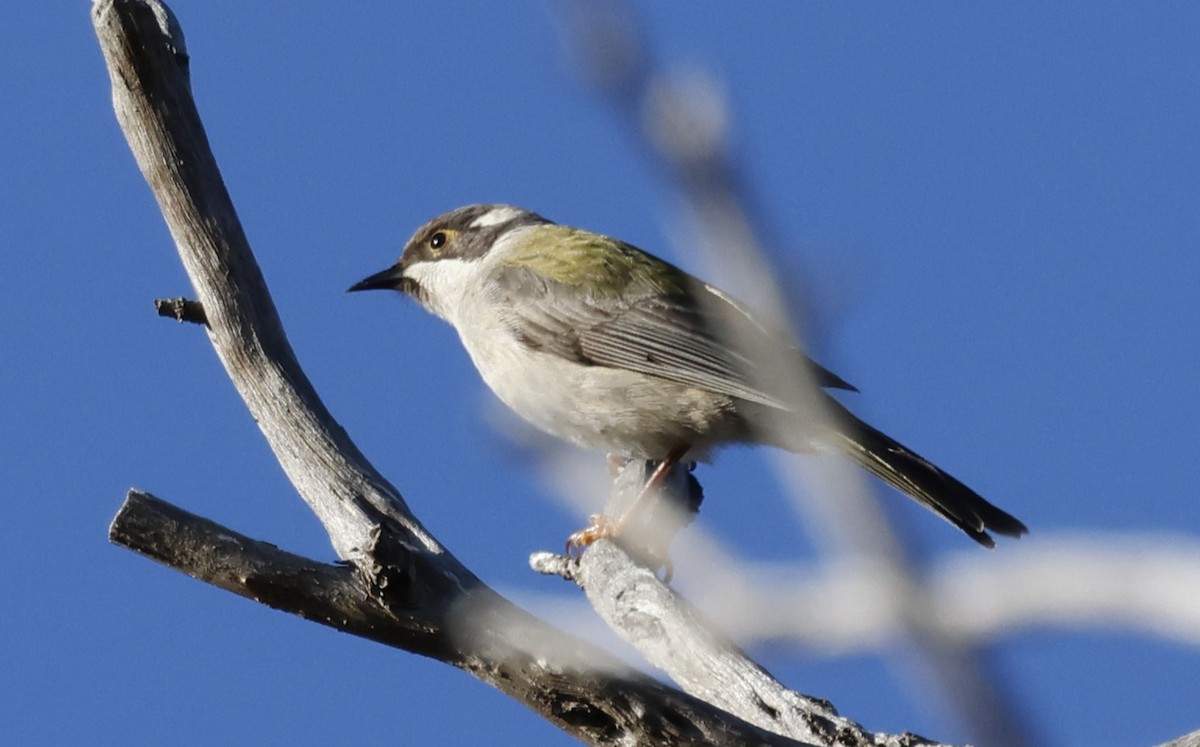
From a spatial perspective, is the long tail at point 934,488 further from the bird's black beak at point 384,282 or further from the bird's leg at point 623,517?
the bird's black beak at point 384,282

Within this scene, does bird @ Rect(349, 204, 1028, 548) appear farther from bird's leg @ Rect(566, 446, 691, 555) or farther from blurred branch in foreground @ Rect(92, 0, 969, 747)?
blurred branch in foreground @ Rect(92, 0, 969, 747)

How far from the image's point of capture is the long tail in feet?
20.5

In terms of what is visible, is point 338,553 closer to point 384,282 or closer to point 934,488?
point 934,488

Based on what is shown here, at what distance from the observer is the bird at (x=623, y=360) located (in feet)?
21.4

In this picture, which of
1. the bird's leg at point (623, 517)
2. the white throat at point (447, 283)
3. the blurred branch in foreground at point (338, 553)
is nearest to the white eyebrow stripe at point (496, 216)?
the white throat at point (447, 283)

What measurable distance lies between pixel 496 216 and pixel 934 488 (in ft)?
13.1

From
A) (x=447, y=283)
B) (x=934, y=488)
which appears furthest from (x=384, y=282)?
(x=934, y=488)

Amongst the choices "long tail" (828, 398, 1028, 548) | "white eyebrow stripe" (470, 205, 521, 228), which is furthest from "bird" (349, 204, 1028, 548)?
"white eyebrow stripe" (470, 205, 521, 228)

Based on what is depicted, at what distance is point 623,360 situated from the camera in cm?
754

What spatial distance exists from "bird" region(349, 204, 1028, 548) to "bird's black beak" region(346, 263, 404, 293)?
475 millimetres

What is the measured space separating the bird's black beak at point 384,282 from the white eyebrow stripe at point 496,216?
0.59m

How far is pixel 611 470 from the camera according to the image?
8.65 m

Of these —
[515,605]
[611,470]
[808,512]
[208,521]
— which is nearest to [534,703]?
[515,605]

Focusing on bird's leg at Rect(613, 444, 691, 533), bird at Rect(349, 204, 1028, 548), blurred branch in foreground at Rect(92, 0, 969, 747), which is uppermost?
bird at Rect(349, 204, 1028, 548)
